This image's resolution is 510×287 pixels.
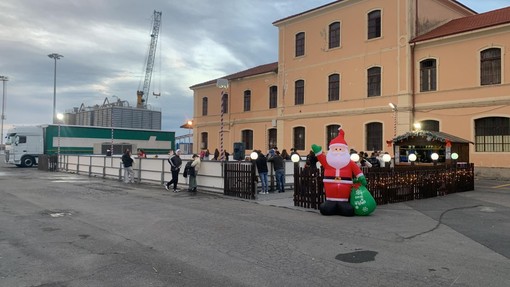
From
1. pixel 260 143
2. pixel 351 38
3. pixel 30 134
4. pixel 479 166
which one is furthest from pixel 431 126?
pixel 30 134

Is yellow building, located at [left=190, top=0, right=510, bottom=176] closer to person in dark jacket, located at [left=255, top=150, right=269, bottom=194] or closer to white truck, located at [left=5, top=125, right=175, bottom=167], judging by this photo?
person in dark jacket, located at [left=255, top=150, right=269, bottom=194]

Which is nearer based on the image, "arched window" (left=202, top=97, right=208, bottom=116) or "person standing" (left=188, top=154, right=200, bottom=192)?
"person standing" (left=188, top=154, right=200, bottom=192)

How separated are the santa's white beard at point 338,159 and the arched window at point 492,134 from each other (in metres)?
16.1

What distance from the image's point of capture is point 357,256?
6.61 metres

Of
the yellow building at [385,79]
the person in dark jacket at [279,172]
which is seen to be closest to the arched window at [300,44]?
the yellow building at [385,79]

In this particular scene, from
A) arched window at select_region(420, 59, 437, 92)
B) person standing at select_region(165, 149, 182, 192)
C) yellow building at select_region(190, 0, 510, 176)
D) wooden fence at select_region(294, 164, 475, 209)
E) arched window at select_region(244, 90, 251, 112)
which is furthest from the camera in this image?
arched window at select_region(244, 90, 251, 112)

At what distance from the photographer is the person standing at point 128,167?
821 inches

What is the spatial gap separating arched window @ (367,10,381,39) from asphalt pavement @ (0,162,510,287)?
18.1 m

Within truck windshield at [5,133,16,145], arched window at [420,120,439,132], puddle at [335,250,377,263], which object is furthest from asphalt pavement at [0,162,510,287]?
truck windshield at [5,133,16,145]

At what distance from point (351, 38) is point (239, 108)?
14081 mm

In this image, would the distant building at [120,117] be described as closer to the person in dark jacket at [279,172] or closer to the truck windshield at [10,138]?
the truck windshield at [10,138]

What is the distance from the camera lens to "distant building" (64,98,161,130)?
60469 mm

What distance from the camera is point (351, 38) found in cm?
2939

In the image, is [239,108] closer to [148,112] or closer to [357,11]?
[357,11]
